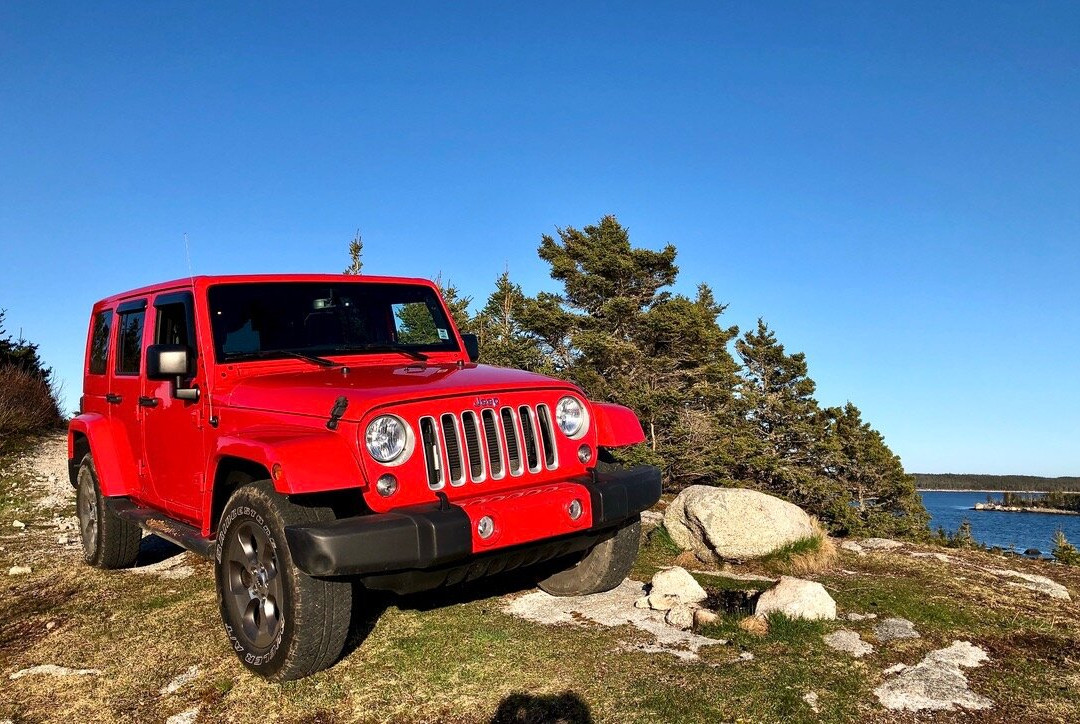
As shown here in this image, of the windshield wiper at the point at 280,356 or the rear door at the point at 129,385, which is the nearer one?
the windshield wiper at the point at 280,356

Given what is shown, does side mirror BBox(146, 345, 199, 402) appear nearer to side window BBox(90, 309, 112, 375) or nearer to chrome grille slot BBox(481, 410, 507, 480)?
chrome grille slot BBox(481, 410, 507, 480)

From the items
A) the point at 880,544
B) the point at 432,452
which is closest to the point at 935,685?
the point at 432,452

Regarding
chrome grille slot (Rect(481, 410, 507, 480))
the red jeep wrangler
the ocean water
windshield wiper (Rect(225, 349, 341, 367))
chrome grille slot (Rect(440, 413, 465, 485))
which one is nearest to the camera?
the red jeep wrangler

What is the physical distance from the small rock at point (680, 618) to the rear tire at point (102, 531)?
4.44 m

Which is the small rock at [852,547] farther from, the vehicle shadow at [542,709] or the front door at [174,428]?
the front door at [174,428]

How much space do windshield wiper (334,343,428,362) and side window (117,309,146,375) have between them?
184cm

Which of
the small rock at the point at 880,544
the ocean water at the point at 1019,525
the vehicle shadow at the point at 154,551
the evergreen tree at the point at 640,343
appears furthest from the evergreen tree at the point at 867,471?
the ocean water at the point at 1019,525

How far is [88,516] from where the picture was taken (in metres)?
6.73

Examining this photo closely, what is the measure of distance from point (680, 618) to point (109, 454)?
461 centimetres

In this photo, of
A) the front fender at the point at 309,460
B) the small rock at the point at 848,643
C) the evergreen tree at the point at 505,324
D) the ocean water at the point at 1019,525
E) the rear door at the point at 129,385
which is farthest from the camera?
the ocean water at the point at 1019,525

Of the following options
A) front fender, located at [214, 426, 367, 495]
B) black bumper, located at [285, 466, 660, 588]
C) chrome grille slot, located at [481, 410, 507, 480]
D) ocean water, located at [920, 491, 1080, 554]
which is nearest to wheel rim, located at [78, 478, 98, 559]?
front fender, located at [214, 426, 367, 495]

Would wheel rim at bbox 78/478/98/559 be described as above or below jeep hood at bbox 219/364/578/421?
below

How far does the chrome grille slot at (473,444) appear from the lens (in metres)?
3.88

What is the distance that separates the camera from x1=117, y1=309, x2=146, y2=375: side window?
5.80m
